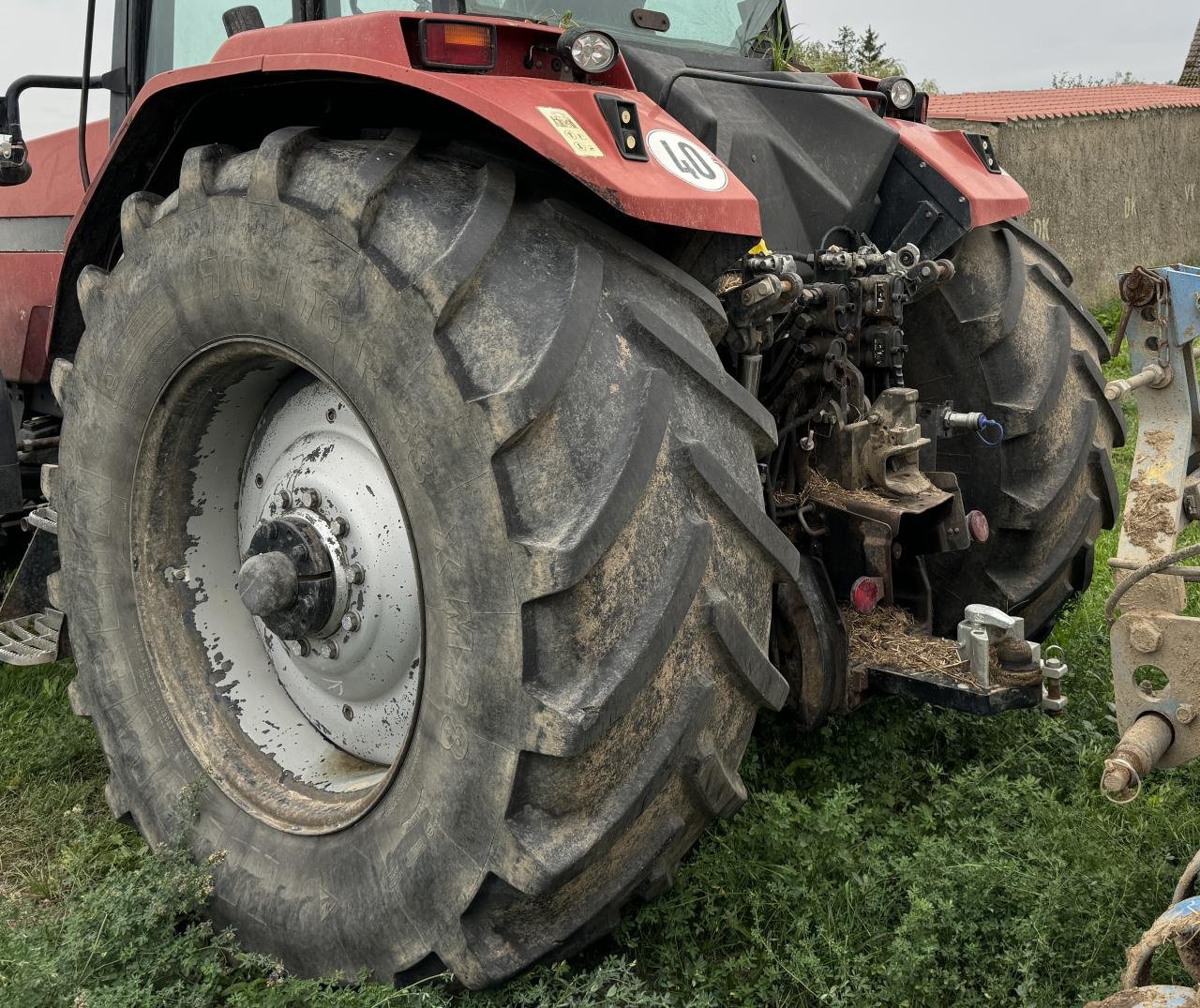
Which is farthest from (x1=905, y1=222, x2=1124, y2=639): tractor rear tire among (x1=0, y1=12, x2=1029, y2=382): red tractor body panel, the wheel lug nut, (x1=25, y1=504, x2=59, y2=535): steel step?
(x1=25, y1=504, x2=59, y2=535): steel step

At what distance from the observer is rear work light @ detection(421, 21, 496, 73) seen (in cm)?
202

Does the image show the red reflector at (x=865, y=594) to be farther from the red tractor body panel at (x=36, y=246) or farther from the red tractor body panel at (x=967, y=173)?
the red tractor body panel at (x=36, y=246)

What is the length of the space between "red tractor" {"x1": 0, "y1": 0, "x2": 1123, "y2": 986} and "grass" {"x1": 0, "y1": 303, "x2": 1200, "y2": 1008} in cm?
16

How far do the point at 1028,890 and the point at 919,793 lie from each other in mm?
576

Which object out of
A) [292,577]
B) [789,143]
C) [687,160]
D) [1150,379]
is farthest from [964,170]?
[292,577]

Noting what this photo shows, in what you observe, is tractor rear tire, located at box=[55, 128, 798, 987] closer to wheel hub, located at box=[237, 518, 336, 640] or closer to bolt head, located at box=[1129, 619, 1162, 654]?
wheel hub, located at box=[237, 518, 336, 640]

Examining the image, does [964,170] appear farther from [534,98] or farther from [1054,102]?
[1054,102]

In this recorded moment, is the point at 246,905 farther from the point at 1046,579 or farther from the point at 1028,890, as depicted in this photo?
the point at 1046,579

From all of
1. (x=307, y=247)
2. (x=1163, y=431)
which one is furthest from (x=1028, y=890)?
(x=307, y=247)

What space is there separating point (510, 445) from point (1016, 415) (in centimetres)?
168

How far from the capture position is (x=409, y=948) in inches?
83.6

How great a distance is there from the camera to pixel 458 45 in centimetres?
203

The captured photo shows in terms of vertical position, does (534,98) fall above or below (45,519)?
above

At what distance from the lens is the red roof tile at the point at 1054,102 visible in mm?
12398
